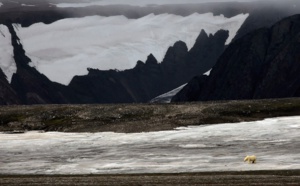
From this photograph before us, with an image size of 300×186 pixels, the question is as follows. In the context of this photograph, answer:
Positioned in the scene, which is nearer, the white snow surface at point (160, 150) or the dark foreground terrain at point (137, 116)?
the white snow surface at point (160, 150)

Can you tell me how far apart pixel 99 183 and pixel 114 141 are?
61.0 metres

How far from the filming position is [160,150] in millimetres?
112688

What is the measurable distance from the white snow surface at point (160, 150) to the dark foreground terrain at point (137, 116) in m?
7.34

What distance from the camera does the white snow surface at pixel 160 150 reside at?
9281 cm

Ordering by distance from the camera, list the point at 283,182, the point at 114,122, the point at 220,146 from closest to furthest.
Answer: the point at 283,182 → the point at 220,146 → the point at 114,122

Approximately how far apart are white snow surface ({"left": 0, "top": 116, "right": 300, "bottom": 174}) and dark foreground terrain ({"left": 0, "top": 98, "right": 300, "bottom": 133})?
7.34 m

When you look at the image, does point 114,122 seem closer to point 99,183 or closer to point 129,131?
point 129,131

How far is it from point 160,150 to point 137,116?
136ft

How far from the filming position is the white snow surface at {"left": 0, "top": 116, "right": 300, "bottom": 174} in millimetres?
92812

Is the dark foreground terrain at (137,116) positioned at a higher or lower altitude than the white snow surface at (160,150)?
lower

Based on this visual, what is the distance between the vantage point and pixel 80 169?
9425 cm

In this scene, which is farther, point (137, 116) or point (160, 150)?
point (137, 116)

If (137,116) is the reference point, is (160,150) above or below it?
above

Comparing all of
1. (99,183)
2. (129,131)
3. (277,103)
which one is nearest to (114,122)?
(129,131)
